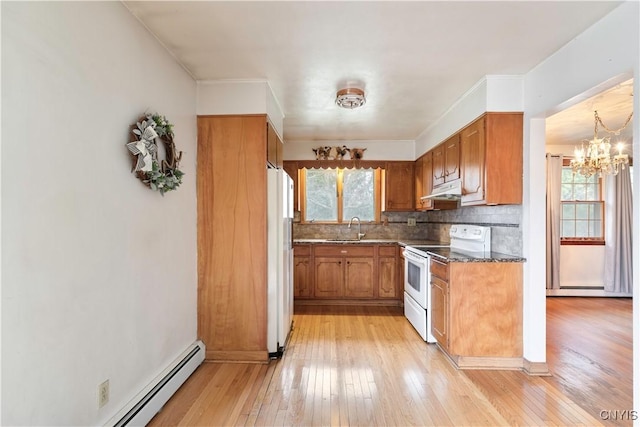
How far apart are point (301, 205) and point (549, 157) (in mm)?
3762

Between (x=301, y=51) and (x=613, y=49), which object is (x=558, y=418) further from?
(x=301, y=51)

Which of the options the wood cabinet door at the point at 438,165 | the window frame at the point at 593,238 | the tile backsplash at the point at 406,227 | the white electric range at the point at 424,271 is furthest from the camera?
the window frame at the point at 593,238

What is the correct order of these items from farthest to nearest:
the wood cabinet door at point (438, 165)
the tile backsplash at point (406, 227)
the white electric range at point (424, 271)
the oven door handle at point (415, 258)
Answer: the tile backsplash at point (406, 227) → the wood cabinet door at point (438, 165) → the oven door handle at point (415, 258) → the white electric range at point (424, 271)

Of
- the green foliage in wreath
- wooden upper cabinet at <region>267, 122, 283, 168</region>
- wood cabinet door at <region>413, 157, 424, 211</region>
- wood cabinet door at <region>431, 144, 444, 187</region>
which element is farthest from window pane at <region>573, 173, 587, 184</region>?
the green foliage in wreath

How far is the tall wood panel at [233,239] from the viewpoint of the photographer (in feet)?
9.07

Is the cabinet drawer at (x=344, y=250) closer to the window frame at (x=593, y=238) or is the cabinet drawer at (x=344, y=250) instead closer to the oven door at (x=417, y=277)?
the oven door at (x=417, y=277)

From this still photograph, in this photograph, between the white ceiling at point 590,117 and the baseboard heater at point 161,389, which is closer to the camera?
the baseboard heater at point 161,389

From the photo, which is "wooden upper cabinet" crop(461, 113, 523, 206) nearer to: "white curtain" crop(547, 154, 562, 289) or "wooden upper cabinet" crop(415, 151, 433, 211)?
"wooden upper cabinet" crop(415, 151, 433, 211)

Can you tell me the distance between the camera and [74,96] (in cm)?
145

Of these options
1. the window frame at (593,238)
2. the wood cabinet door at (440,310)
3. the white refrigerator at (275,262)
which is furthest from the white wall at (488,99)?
the window frame at (593,238)

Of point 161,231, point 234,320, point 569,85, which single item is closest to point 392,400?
point 234,320

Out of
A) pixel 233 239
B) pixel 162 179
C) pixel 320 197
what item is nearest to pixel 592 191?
pixel 320 197

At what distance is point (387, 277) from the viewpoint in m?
4.53

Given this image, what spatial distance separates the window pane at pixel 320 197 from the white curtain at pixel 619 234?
4026 mm
